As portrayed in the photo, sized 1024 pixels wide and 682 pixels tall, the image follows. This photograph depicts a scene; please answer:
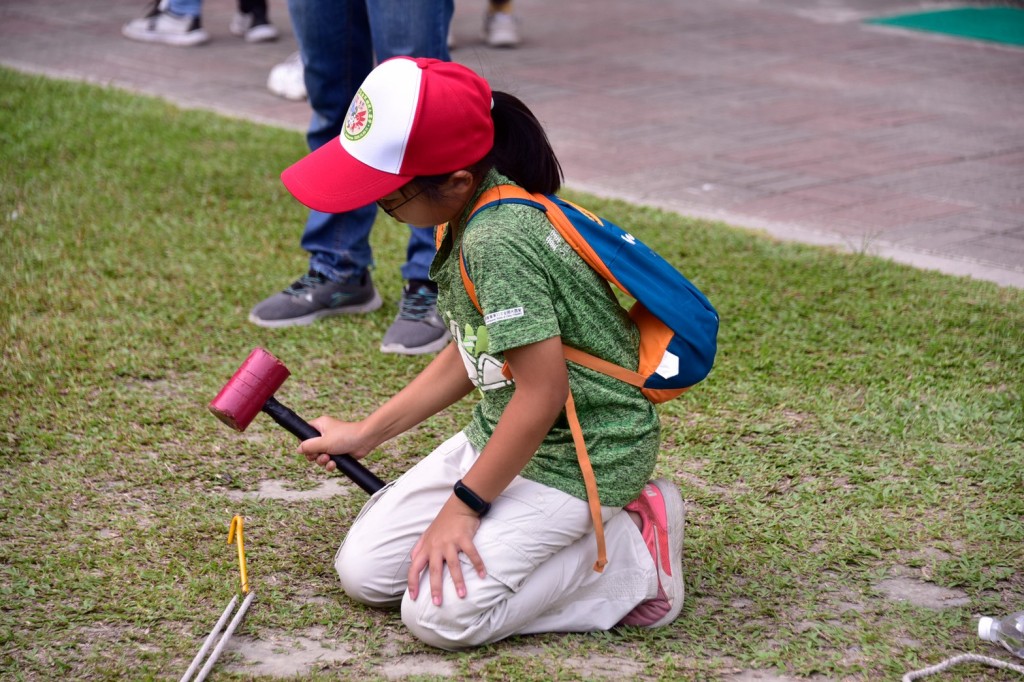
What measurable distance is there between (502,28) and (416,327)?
4.73 m

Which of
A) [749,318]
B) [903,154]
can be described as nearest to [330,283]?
[749,318]

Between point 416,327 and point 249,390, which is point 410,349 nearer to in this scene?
point 416,327

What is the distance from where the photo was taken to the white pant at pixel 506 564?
2049 mm

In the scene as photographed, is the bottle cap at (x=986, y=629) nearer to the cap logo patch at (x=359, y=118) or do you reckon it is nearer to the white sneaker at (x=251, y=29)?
the cap logo patch at (x=359, y=118)

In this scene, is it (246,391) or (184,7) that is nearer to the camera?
(246,391)

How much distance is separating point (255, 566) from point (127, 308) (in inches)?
61.5

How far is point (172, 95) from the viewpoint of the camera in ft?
20.8

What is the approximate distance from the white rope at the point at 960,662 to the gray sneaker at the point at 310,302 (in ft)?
7.02

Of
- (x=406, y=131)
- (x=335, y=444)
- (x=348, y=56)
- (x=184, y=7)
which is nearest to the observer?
(x=406, y=131)

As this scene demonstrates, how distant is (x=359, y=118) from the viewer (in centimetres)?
202

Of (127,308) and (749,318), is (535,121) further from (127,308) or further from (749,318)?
(127,308)

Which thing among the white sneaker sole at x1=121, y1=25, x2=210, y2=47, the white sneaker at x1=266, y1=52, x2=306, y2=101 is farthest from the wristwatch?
the white sneaker sole at x1=121, y1=25, x2=210, y2=47

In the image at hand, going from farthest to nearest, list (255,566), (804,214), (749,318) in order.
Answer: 1. (804,214)
2. (749,318)
3. (255,566)

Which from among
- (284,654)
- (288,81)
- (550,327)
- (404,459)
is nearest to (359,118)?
(550,327)
